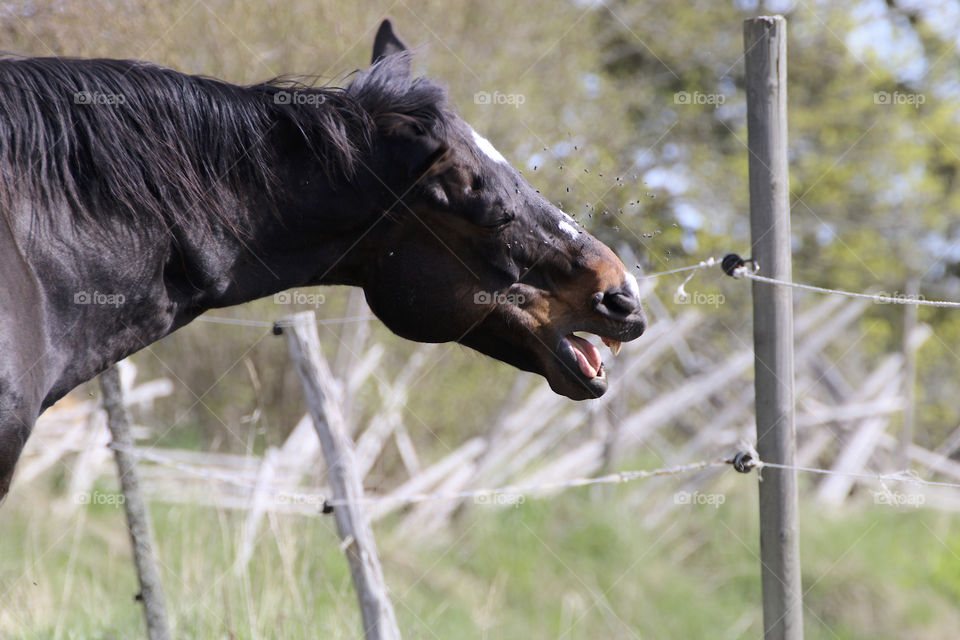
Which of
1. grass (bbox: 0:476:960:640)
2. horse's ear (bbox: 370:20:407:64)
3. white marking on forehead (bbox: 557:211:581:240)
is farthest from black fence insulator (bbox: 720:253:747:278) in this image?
grass (bbox: 0:476:960:640)

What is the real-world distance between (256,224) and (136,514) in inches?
66.4

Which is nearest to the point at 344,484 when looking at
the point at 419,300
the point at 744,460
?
the point at 419,300

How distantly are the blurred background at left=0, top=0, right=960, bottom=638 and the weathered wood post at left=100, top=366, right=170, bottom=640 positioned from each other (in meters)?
0.26

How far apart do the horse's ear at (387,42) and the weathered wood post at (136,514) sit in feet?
5.11

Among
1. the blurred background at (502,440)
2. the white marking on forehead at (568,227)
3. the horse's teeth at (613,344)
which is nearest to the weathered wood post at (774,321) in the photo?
the horse's teeth at (613,344)

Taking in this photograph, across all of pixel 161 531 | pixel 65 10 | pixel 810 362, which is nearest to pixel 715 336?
pixel 810 362

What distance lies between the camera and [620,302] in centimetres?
259

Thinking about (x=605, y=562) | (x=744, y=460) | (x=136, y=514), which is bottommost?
(x=605, y=562)

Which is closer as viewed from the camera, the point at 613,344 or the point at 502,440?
the point at 613,344

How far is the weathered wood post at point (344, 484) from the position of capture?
336 centimetres

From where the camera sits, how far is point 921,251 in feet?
49.1

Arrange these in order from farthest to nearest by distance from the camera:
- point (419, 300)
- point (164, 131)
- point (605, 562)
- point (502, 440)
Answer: point (502, 440), point (605, 562), point (419, 300), point (164, 131)

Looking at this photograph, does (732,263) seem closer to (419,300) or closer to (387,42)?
(419,300)

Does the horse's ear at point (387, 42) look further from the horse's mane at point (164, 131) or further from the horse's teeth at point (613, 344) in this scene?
the horse's teeth at point (613, 344)
